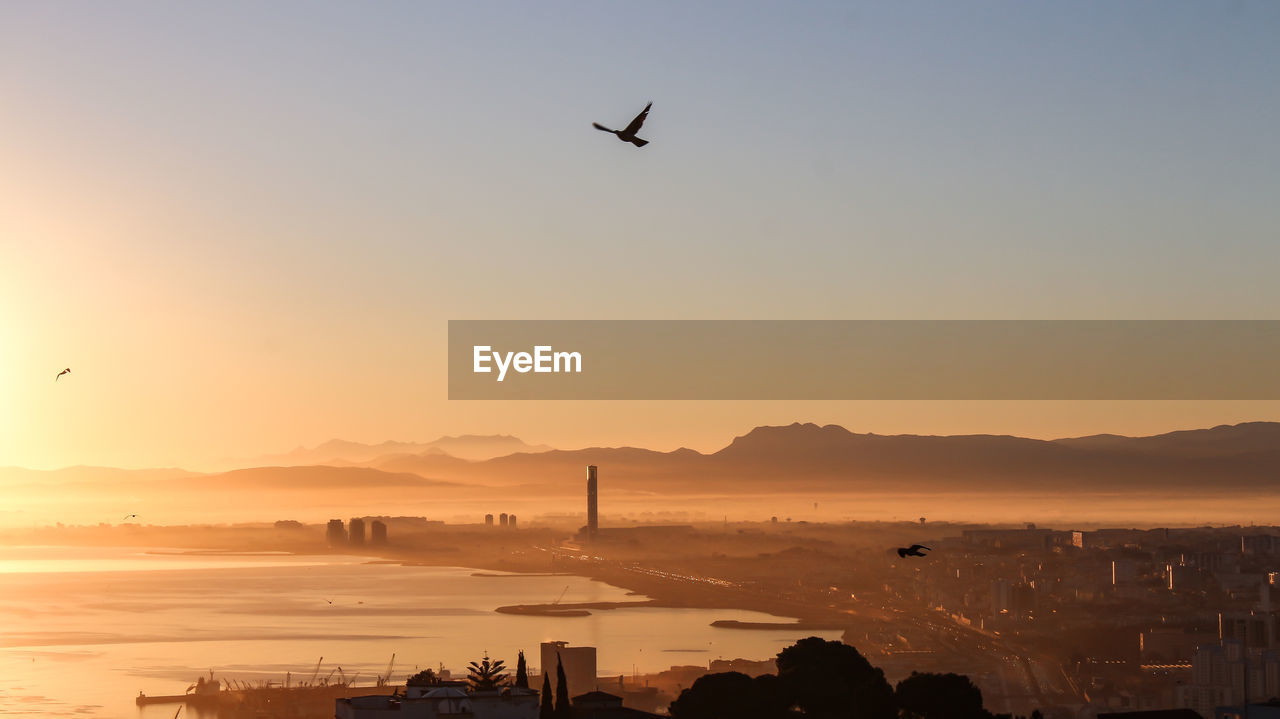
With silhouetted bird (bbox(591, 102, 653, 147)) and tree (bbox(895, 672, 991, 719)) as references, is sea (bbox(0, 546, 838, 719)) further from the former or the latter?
silhouetted bird (bbox(591, 102, 653, 147))

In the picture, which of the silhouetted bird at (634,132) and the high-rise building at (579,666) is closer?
the silhouetted bird at (634,132)

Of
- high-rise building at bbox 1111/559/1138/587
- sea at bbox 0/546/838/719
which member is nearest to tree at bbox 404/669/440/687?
sea at bbox 0/546/838/719

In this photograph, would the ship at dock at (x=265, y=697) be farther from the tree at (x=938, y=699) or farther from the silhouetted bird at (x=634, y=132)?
the silhouetted bird at (x=634, y=132)

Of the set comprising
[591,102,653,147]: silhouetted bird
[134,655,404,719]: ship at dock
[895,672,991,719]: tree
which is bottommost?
[134,655,404,719]: ship at dock

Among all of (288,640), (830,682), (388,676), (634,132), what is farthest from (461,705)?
(288,640)

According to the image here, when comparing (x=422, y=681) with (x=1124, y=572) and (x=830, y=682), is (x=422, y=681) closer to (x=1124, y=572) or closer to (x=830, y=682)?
(x=830, y=682)

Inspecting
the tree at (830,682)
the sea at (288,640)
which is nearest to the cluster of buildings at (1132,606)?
the sea at (288,640)
